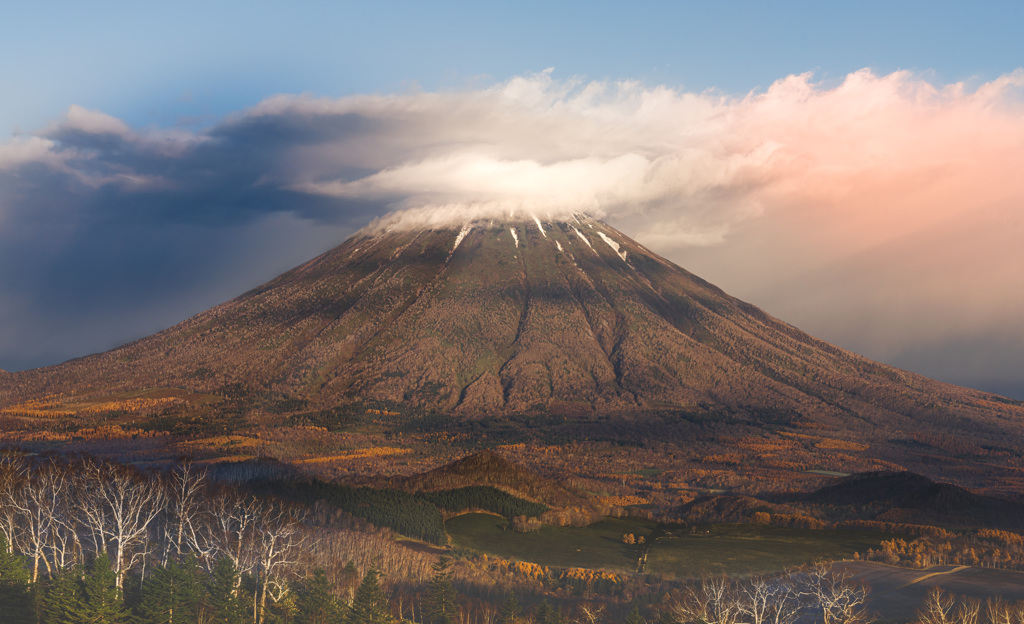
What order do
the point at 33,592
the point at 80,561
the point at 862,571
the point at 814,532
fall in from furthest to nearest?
the point at 814,532, the point at 862,571, the point at 80,561, the point at 33,592

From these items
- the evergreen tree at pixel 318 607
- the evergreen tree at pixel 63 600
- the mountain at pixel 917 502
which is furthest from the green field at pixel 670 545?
the evergreen tree at pixel 63 600

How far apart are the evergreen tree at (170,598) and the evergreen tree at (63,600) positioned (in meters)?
5.61

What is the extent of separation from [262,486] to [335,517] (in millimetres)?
25786

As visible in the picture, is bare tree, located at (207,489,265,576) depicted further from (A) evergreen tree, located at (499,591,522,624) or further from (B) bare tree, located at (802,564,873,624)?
(B) bare tree, located at (802,564,873,624)

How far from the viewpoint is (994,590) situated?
10088cm

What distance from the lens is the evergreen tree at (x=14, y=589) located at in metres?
75.6

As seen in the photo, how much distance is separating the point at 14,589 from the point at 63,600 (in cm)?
1024

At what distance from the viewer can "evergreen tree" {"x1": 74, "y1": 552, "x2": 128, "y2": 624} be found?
235 ft

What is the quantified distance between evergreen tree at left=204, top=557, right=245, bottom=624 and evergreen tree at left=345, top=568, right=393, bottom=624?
10.7 m

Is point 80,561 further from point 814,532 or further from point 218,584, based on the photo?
point 814,532

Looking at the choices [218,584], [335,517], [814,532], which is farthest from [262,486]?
[814,532]

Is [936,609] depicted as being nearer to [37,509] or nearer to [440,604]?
[440,604]

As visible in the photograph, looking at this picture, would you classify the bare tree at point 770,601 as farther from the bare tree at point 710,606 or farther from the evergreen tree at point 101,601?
the evergreen tree at point 101,601

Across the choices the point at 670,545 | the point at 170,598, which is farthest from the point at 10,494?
the point at 670,545
